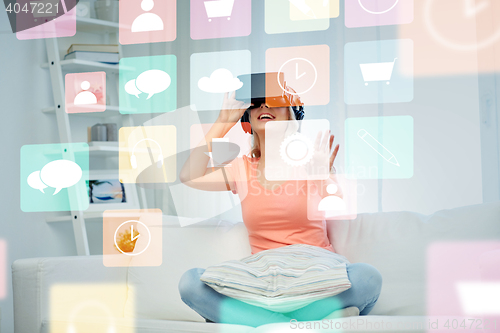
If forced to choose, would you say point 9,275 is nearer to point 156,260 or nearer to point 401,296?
point 156,260

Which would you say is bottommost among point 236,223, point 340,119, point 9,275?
point 9,275

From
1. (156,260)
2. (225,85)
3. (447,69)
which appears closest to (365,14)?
(447,69)

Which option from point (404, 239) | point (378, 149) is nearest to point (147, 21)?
point (378, 149)

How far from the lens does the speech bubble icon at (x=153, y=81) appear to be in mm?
1918

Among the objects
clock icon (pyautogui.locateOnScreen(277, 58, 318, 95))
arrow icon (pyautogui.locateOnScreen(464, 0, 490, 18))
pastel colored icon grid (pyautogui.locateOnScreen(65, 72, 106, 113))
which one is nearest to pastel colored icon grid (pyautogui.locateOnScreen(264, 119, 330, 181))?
clock icon (pyautogui.locateOnScreen(277, 58, 318, 95))

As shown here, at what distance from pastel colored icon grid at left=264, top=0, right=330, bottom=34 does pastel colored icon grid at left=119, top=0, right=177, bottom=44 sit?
1.45 feet

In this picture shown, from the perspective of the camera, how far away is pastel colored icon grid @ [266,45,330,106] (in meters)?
1.53

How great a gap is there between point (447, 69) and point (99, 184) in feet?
4.69

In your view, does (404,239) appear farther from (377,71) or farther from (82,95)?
(82,95)

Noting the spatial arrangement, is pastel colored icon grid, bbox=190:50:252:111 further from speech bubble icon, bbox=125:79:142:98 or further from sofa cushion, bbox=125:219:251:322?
sofa cushion, bbox=125:219:251:322

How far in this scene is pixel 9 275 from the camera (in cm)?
162

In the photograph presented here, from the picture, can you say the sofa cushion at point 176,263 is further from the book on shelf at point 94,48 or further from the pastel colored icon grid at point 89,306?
the book on shelf at point 94,48

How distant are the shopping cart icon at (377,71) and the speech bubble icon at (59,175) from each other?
121 centimetres

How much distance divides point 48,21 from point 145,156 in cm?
70
